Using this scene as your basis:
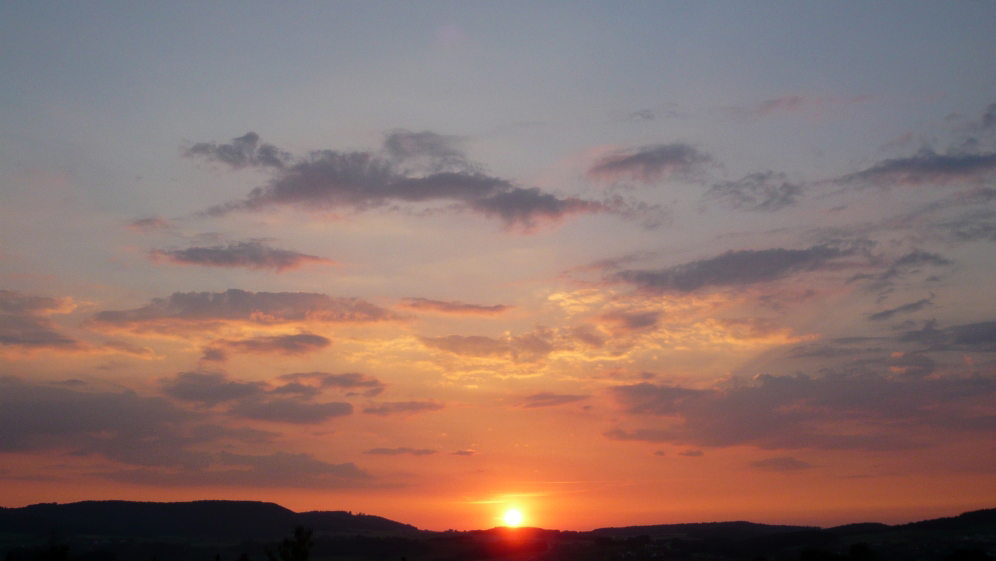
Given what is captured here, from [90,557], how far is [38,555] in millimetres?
128880

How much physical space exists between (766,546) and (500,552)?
67.2m

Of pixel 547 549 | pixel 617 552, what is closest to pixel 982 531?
pixel 617 552

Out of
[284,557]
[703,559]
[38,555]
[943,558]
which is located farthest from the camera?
[703,559]

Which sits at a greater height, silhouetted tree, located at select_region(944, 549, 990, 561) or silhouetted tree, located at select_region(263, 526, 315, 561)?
silhouetted tree, located at select_region(263, 526, 315, 561)

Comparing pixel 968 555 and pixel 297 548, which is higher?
pixel 297 548

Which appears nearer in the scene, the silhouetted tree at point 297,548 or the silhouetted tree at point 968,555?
the silhouetted tree at point 297,548

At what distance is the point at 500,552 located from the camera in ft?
647

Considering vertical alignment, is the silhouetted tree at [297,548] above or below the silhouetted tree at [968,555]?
above

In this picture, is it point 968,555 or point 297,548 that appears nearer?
point 297,548

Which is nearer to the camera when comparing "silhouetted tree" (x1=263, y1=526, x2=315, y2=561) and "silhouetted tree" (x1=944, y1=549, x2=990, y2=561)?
"silhouetted tree" (x1=263, y1=526, x2=315, y2=561)

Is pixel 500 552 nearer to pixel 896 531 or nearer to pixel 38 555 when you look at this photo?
pixel 896 531

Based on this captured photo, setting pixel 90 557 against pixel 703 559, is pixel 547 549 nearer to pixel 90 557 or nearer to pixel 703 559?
pixel 703 559

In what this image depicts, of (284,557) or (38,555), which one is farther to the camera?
(38,555)

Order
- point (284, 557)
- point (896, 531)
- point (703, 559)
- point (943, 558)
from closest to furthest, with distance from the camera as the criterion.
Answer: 1. point (284, 557)
2. point (943, 558)
3. point (703, 559)
4. point (896, 531)
